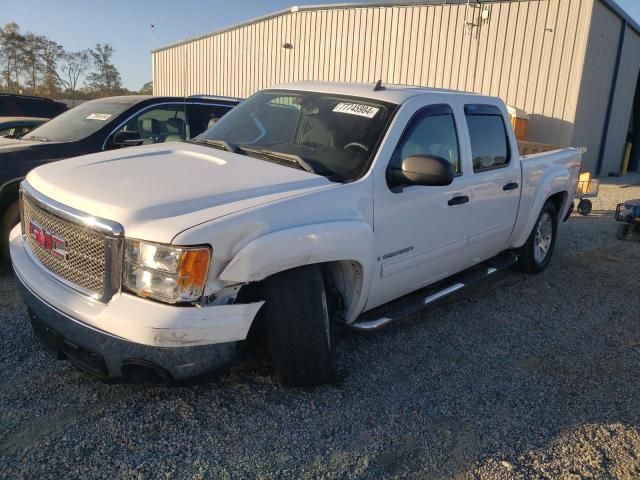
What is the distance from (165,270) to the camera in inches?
95.3

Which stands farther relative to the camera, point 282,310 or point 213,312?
point 282,310

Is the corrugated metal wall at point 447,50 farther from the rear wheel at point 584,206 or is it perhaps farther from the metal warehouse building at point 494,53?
the rear wheel at point 584,206

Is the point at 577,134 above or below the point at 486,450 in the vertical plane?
above

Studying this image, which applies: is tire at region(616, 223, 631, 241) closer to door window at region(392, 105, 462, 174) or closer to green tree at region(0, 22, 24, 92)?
door window at region(392, 105, 462, 174)

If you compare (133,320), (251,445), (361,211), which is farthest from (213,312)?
(361,211)

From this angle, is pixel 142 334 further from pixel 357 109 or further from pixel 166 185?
pixel 357 109

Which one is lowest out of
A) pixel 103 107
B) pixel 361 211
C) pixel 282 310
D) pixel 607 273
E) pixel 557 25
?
pixel 607 273

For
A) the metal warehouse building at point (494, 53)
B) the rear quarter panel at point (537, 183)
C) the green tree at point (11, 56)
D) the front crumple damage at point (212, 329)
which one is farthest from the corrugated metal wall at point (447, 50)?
the green tree at point (11, 56)

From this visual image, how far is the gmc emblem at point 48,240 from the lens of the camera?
2.77m

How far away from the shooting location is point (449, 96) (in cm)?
420

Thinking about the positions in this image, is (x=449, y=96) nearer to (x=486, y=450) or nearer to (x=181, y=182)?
(x=181, y=182)

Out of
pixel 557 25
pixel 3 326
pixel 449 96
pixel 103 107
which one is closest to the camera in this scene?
pixel 3 326

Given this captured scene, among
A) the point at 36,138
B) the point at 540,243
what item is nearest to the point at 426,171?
the point at 540,243

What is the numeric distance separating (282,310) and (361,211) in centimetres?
80
